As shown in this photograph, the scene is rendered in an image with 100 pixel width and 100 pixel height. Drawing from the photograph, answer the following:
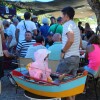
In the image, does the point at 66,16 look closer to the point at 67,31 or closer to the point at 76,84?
the point at 67,31

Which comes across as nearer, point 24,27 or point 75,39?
point 75,39

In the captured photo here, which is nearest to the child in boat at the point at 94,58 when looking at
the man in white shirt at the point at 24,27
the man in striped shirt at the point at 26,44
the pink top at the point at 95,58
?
the pink top at the point at 95,58

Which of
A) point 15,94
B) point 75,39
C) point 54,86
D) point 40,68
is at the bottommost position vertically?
point 15,94

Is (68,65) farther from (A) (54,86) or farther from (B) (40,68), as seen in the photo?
(A) (54,86)

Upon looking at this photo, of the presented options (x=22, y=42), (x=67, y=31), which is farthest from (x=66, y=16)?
(x=22, y=42)

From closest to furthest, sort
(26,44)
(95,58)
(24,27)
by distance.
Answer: (95,58), (26,44), (24,27)

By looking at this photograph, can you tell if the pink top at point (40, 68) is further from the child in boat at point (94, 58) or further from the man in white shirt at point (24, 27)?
the man in white shirt at point (24, 27)

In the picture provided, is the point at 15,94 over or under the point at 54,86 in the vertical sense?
under

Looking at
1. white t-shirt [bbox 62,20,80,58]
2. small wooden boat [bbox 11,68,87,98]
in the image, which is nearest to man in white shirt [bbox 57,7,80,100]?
white t-shirt [bbox 62,20,80,58]

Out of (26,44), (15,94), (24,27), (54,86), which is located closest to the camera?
(54,86)

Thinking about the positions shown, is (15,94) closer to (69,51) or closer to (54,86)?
(69,51)

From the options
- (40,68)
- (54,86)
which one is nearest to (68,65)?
(40,68)

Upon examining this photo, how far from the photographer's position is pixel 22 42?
697 cm

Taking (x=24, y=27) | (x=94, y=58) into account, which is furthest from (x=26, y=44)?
(x=94, y=58)
